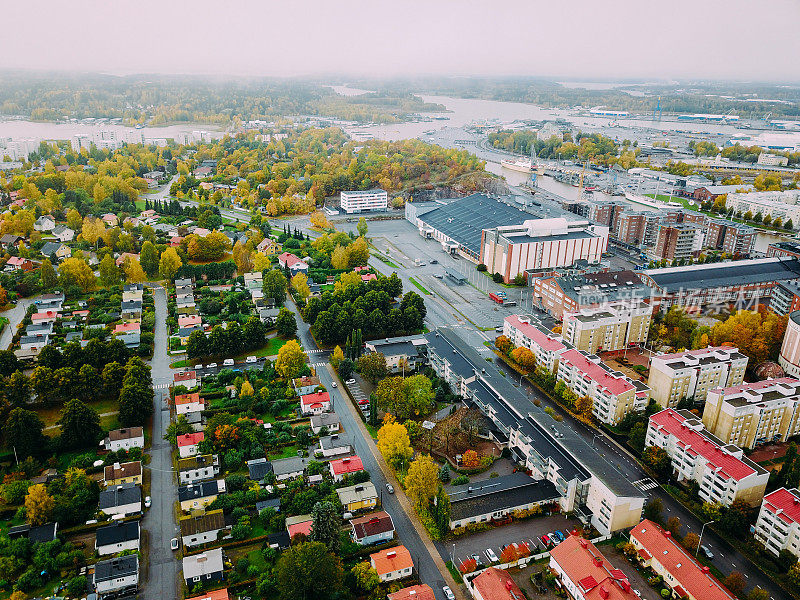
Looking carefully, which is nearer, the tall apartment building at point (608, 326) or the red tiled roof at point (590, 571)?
the red tiled roof at point (590, 571)

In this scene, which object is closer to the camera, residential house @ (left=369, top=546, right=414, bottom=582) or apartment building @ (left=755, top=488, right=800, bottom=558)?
residential house @ (left=369, top=546, right=414, bottom=582)

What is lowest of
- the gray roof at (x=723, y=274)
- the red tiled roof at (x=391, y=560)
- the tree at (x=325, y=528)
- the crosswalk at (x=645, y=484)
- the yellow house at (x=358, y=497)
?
the crosswalk at (x=645, y=484)

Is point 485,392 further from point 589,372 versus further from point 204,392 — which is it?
point 204,392

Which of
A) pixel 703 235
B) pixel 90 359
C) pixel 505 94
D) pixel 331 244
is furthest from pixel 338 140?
pixel 505 94

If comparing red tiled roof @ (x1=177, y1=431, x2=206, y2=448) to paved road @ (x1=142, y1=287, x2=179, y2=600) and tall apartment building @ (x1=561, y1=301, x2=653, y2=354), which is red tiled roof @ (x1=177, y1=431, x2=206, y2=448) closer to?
paved road @ (x1=142, y1=287, x2=179, y2=600)

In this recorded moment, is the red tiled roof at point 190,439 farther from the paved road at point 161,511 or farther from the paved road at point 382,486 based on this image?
the paved road at point 382,486

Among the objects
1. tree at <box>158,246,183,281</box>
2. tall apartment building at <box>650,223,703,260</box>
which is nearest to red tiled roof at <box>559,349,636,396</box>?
tall apartment building at <box>650,223,703,260</box>

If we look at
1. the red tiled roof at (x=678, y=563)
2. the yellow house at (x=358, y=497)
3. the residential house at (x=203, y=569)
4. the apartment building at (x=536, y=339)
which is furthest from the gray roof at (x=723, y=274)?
the residential house at (x=203, y=569)

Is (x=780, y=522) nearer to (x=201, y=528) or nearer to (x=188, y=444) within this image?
(x=201, y=528)
